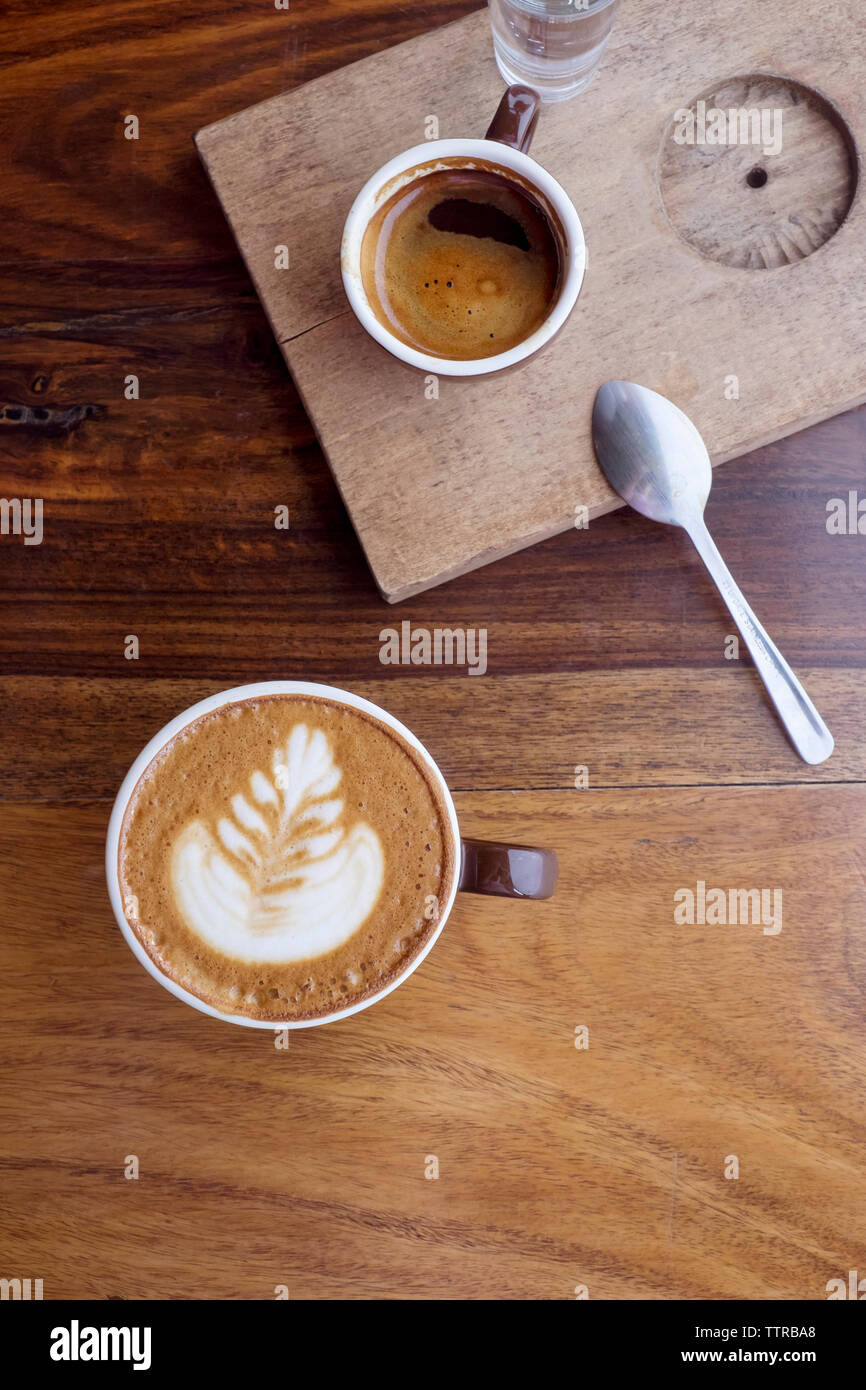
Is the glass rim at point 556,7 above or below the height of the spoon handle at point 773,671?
above

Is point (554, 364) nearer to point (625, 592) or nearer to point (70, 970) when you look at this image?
point (625, 592)

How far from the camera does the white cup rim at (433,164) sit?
0.89 m

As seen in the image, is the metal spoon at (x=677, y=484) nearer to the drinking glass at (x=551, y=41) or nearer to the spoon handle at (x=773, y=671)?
the spoon handle at (x=773, y=671)

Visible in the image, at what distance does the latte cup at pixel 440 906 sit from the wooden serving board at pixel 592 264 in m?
0.16

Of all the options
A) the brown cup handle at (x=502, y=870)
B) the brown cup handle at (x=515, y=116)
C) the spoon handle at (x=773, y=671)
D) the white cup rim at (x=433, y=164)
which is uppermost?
the brown cup handle at (x=515, y=116)

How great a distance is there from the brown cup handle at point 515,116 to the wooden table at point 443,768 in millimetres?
216

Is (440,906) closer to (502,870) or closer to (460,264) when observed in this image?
(502,870)

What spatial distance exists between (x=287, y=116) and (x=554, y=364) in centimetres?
36

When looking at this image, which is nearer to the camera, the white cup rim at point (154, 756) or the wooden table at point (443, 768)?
the white cup rim at point (154, 756)

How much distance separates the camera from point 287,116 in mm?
993

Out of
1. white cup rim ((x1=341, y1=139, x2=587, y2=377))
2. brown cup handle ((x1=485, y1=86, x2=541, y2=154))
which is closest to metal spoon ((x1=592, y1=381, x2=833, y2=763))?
white cup rim ((x1=341, y1=139, x2=587, y2=377))

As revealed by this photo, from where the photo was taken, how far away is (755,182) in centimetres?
101

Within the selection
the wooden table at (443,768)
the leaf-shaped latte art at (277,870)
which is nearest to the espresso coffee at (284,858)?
the leaf-shaped latte art at (277,870)

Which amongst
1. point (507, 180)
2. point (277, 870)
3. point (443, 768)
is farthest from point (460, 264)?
point (277, 870)
